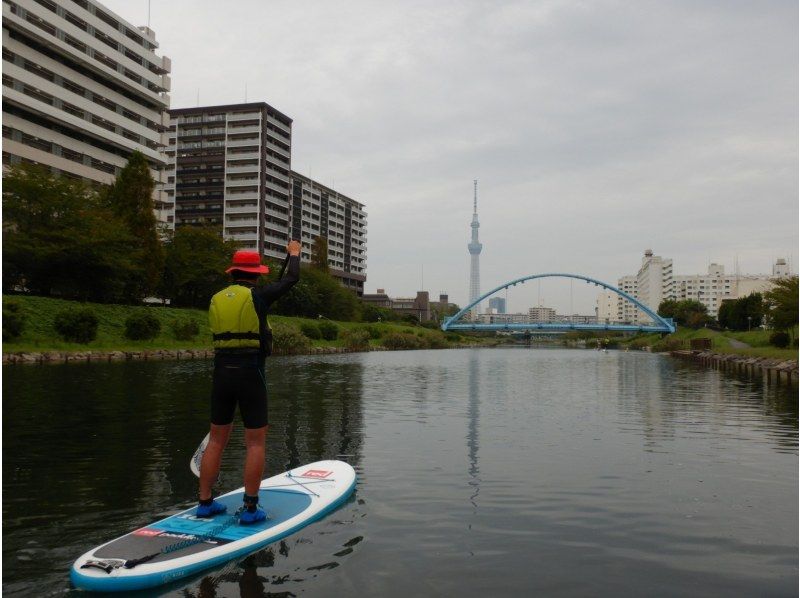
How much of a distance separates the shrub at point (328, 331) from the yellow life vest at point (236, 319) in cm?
7339

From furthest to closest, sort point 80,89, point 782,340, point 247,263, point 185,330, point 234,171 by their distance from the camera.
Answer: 1. point 234,171
2. point 80,89
3. point 185,330
4. point 782,340
5. point 247,263

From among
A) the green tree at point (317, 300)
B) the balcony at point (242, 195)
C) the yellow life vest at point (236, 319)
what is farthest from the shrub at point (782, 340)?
the balcony at point (242, 195)

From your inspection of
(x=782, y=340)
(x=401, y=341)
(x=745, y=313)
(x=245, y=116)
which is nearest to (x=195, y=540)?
(x=782, y=340)

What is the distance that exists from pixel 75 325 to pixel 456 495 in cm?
4024

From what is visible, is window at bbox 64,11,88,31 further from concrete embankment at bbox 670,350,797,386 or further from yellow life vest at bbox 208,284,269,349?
yellow life vest at bbox 208,284,269,349

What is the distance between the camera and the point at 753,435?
1470 centimetres

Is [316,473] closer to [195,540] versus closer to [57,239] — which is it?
[195,540]

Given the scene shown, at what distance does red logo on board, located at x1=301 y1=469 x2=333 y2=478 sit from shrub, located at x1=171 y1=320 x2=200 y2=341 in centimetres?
4828

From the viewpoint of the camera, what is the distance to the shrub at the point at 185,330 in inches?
2137

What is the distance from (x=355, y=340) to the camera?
8275 centimetres

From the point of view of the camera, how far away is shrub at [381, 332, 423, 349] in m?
98.3

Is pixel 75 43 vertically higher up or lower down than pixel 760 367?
higher up

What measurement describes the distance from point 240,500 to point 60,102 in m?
81.5

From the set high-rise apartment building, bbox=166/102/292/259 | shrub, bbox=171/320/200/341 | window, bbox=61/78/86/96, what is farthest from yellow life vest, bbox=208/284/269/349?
high-rise apartment building, bbox=166/102/292/259
